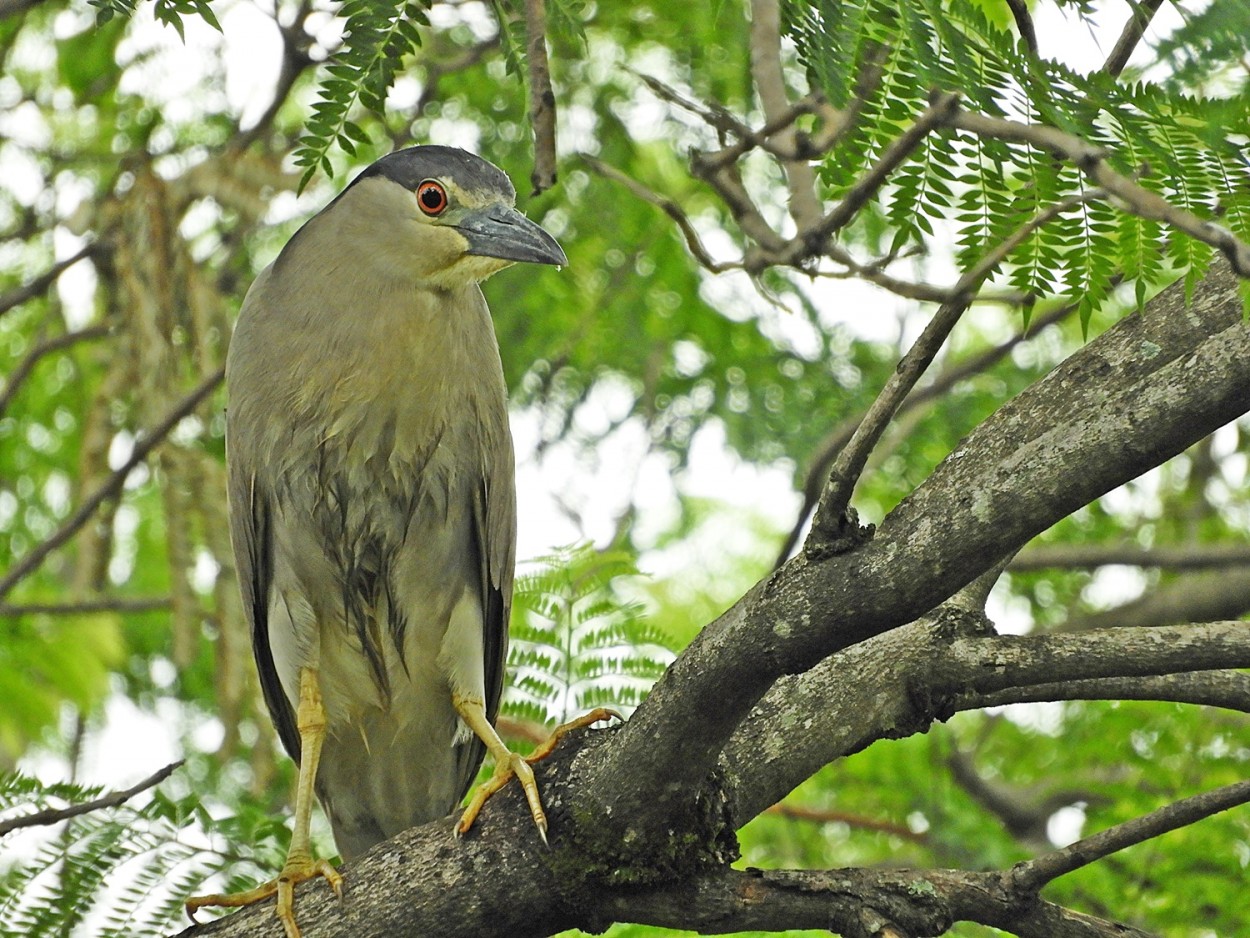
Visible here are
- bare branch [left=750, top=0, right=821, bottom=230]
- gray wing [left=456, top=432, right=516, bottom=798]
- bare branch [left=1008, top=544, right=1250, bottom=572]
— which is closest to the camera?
bare branch [left=750, top=0, right=821, bottom=230]

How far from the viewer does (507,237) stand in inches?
129

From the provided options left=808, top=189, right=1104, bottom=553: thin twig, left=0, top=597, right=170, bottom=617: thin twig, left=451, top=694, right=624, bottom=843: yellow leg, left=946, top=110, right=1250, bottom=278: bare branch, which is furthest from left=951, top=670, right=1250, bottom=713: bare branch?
left=0, top=597, right=170, bottom=617: thin twig

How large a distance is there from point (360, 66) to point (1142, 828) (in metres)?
1.78

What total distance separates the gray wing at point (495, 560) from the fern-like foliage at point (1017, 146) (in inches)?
58.5

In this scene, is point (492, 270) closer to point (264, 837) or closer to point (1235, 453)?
point (264, 837)

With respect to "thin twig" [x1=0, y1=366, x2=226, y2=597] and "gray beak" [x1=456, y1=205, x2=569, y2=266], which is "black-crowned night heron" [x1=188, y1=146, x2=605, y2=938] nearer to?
"gray beak" [x1=456, y1=205, x2=569, y2=266]

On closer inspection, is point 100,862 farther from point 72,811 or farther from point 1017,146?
point 1017,146

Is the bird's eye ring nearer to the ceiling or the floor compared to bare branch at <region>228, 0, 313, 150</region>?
nearer to the floor

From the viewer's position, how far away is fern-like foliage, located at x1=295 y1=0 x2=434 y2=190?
233 centimetres

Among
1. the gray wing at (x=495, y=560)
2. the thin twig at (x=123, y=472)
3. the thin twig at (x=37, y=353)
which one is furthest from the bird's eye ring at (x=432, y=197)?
the thin twig at (x=37, y=353)

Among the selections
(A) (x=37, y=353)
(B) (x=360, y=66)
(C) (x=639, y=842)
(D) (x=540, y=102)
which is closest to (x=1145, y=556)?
(C) (x=639, y=842)

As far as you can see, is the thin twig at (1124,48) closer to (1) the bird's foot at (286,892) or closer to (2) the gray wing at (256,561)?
(1) the bird's foot at (286,892)

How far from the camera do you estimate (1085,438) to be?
2.03 metres

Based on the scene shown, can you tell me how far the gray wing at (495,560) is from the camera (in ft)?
11.7
